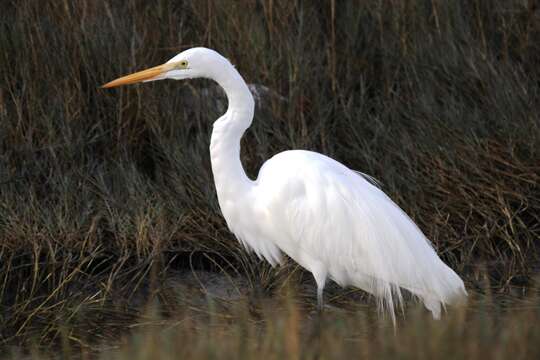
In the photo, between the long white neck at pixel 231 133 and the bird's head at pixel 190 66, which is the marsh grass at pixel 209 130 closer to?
the long white neck at pixel 231 133

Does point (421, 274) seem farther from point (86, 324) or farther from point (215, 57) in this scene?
point (86, 324)

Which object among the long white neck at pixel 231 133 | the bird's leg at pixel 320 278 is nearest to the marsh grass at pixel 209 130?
the bird's leg at pixel 320 278

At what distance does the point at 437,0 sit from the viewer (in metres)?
5.18

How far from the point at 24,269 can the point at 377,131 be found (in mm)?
1857

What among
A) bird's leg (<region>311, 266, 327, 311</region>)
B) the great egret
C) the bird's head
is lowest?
bird's leg (<region>311, 266, 327, 311</region>)

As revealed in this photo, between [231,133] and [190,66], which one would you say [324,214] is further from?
[190,66]

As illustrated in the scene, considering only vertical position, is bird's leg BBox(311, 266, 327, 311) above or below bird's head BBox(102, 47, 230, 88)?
below

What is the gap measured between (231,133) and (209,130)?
1.47 meters

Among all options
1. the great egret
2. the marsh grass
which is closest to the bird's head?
the great egret

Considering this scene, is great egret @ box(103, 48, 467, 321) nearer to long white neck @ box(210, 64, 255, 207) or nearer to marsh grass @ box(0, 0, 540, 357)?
long white neck @ box(210, 64, 255, 207)

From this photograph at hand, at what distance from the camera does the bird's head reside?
10.7ft

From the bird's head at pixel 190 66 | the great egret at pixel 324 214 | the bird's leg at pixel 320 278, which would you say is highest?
the bird's head at pixel 190 66

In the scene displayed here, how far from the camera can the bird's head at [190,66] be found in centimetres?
328

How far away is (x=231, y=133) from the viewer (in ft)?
10.9
